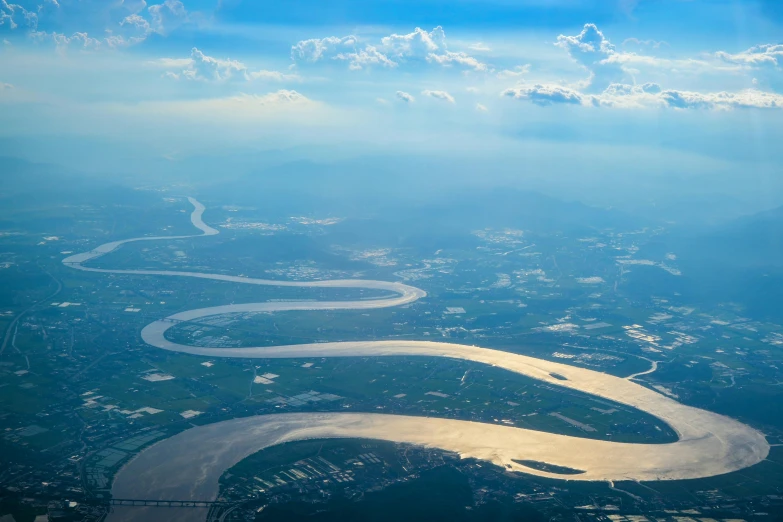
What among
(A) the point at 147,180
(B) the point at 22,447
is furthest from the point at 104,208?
(B) the point at 22,447

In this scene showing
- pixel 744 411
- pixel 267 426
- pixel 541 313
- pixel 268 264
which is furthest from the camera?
pixel 268 264

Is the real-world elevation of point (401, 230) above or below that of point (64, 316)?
above

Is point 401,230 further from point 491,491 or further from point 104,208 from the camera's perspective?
point 491,491

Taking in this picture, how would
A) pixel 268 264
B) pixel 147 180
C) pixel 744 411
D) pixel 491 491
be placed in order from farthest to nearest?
pixel 147 180
pixel 268 264
pixel 744 411
pixel 491 491

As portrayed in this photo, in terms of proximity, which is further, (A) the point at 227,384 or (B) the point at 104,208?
(B) the point at 104,208

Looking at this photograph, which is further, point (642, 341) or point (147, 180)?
point (147, 180)

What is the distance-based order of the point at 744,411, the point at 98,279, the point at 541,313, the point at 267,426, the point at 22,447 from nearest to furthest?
the point at 22,447, the point at 267,426, the point at 744,411, the point at 541,313, the point at 98,279

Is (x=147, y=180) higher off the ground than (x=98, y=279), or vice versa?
(x=147, y=180)

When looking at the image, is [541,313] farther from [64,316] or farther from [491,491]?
[64,316]

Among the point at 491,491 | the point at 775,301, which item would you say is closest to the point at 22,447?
the point at 491,491
